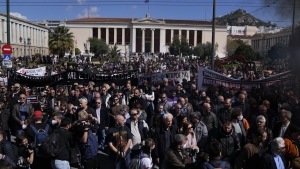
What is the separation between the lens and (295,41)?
1173cm

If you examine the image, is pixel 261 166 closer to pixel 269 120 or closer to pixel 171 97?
pixel 269 120

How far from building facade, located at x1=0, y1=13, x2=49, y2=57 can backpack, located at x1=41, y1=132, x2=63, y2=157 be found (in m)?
53.9

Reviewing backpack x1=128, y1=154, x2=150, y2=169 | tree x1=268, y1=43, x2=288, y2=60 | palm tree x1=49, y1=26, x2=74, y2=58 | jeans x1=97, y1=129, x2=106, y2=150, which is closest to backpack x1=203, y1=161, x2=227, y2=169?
backpack x1=128, y1=154, x2=150, y2=169

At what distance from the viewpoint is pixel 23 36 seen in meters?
75.8

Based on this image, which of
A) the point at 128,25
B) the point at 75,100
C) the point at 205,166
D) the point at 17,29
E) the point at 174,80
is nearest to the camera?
the point at 205,166

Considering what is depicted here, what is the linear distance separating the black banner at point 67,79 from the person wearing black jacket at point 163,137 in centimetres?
684

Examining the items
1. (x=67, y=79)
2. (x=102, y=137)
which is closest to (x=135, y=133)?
(x=102, y=137)

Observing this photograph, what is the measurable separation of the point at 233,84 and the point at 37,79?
6590 millimetres

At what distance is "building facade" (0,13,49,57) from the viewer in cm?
6425

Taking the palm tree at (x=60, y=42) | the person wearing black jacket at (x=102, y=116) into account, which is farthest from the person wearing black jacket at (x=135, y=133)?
the palm tree at (x=60, y=42)

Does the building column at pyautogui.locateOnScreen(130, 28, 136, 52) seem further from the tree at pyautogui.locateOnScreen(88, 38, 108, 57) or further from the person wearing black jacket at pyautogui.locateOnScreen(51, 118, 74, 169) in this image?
the person wearing black jacket at pyautogui.locateOnScreen(51, 118, 74, 169)

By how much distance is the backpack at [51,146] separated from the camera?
17.8 feet

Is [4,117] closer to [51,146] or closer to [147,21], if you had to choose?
[51,146]

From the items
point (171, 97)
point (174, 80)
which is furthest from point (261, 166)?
point (174, 80)
